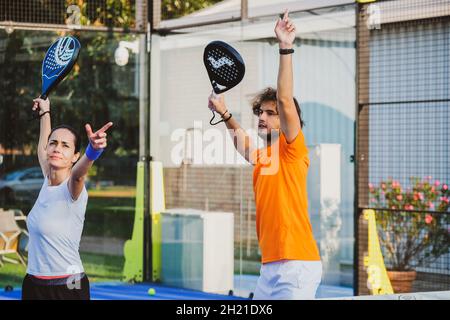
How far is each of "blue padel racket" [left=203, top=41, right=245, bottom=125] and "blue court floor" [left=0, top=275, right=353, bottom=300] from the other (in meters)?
3.60

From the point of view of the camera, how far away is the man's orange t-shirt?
15.8 feet

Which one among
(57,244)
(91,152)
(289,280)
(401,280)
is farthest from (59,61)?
(401,280)

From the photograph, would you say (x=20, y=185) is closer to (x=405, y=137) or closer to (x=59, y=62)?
(x=405, y=137)

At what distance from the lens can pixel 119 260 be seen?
32.2 ft

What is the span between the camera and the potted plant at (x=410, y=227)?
8273 millimetres

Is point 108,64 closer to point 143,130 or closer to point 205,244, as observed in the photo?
point 143,130

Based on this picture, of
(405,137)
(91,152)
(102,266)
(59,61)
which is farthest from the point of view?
(102,266)

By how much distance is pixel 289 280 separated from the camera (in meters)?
4.77

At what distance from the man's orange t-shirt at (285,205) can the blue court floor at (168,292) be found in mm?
3835

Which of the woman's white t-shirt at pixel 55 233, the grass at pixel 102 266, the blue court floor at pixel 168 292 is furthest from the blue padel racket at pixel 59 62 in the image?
the grass at pixel 102 266

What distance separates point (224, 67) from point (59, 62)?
0.96 meters

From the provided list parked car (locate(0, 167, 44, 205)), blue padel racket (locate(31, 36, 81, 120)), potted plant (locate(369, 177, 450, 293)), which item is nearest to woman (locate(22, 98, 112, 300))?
blue padel racket (locate(31, 36, 81, 120))

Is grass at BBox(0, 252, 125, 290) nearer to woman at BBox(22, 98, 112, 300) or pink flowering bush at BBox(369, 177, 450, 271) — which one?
pink flowering bush at BBox(369, 177, 450, 271)

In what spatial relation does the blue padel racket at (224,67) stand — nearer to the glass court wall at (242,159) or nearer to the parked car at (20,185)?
the glass court wall at (242,159)
